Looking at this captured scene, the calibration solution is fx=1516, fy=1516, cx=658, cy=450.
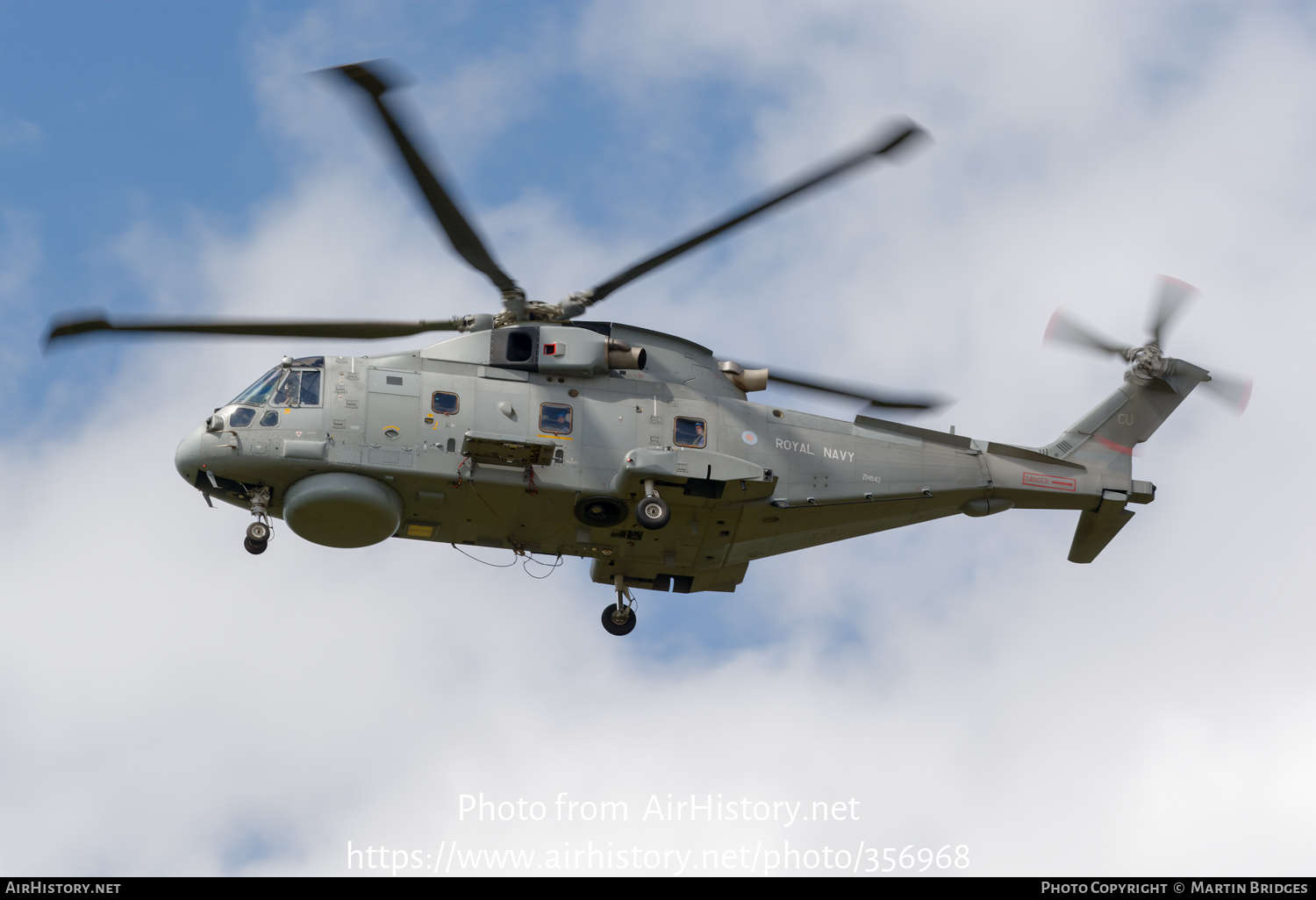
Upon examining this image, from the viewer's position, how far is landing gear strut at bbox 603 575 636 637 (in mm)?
28000

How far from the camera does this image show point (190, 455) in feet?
82.2

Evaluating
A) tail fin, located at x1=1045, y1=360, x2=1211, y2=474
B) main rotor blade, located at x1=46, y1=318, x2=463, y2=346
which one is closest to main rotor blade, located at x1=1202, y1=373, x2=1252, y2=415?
tail fin, located at x1=1045, y1=360, x2=1211, y2=474

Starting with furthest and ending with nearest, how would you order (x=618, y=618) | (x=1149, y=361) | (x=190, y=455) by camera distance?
(x=1149, y=361), (x=618, y=618), (x=190, y=455)

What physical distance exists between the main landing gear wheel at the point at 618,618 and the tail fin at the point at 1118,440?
8.56 m

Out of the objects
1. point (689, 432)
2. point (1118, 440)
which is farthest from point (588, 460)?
point (1118, 440)

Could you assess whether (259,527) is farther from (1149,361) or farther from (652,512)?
(1149,361)

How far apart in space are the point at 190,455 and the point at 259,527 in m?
1.65

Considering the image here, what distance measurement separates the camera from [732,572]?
28.6 m

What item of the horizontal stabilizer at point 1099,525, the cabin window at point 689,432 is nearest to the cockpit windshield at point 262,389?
the cabin window at point 689,432

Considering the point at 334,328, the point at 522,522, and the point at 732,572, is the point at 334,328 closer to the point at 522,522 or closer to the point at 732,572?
the point at 522,522

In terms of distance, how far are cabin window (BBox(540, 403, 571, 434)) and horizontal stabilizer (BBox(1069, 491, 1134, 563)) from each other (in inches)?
411

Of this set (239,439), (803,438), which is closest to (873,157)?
(803,438)
